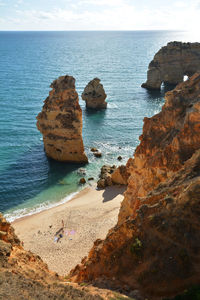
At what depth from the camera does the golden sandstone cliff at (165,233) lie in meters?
10.8

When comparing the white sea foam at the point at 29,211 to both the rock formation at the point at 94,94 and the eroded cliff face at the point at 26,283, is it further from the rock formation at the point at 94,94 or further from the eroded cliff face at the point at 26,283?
the rock formation at the point at 94,94

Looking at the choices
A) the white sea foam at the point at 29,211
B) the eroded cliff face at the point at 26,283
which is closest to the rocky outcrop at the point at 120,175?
the white sea foam at the point at 29,211

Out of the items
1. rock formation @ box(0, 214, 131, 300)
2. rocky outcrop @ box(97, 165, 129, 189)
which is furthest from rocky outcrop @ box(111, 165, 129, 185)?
rock formation @ box(0, 214, 131, 300)

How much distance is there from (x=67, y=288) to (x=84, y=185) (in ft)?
82.0

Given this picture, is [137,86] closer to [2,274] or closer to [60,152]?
[60,152]

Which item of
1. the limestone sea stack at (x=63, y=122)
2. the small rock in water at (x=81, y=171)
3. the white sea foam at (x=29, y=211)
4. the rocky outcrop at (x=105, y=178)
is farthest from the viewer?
the small rock in water at (x=81, y=171)

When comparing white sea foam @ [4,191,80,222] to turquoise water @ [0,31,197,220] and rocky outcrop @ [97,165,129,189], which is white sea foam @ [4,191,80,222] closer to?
turquoise water @ [0,31,197,220]

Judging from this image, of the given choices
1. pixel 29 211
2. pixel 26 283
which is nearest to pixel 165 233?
pixel 26 283

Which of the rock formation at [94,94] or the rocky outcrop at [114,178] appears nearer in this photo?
the rocky outcrop at [114,178]

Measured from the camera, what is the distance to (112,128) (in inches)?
2190

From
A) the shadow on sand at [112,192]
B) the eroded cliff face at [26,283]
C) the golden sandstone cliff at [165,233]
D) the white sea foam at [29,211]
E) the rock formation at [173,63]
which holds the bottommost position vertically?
the white sea foam at [29,211]

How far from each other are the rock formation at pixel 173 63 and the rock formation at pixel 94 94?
24.2m

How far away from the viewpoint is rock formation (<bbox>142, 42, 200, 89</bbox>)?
79.1m

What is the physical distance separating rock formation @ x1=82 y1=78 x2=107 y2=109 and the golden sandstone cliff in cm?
4746
